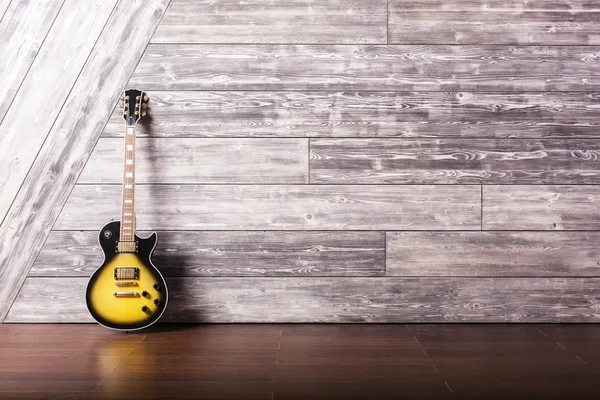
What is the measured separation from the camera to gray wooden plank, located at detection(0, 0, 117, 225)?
2285 mm

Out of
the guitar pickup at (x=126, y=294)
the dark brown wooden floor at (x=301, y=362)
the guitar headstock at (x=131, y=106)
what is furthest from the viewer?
the guitar headstock at (x=131, y=106)

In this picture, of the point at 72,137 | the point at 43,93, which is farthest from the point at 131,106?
the point at 43,93

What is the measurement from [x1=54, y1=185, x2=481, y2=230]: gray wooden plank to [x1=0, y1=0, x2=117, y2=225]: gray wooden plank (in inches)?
10.5

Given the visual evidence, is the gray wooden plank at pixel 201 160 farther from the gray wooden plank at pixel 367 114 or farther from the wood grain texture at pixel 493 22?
the wood grain texture at pixel 493 22

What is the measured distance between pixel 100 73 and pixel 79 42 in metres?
0.16

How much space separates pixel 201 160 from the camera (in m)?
2.29

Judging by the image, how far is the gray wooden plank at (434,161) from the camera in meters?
2.30

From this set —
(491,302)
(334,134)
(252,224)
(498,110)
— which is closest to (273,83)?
(334,134)

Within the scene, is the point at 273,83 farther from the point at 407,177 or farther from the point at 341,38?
the point at 407,177

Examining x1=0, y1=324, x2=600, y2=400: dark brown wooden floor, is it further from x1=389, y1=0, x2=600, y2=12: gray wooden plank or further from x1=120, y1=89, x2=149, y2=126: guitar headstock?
x1=389, y1=0, x2=600, y2=12: gray wooden plank

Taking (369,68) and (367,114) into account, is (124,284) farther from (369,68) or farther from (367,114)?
(369,68)

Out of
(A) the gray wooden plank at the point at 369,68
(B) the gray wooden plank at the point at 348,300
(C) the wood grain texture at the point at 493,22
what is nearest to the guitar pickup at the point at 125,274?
(B) the gray wooden plank at the point at 348,300

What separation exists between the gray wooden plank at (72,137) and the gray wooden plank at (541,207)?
63.5 inches

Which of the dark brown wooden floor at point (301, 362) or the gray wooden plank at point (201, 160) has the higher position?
the gray wooden plank at point (201, 160)
